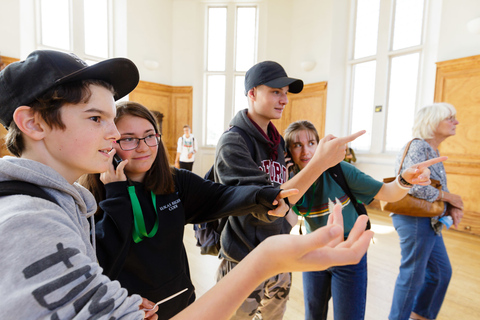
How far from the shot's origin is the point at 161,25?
7.98 meters

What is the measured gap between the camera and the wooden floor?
218cm

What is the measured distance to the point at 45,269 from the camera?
39cm

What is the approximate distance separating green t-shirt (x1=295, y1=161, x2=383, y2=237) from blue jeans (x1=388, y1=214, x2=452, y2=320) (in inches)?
22.4

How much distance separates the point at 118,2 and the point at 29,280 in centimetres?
902

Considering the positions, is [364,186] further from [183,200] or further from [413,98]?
[413,98]

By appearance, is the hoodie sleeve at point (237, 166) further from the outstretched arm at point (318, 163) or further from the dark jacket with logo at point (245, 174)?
the outstretched arm at point (318, 163)

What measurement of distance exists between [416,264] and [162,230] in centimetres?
171

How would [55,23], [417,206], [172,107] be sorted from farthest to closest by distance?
1. [172,107]
2. [55,23]
3. [417,206]

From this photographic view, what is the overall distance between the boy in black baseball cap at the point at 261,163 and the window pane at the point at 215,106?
7.04 meters

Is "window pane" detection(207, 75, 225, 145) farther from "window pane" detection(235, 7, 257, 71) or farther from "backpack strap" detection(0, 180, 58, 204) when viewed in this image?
"backpack strap" detection(0, 180, 58, 204)

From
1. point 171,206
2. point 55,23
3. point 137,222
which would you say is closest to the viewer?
point 137,222

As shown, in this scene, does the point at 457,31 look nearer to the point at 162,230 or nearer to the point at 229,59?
the point at 229,59

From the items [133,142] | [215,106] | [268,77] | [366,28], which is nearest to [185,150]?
[215,106]

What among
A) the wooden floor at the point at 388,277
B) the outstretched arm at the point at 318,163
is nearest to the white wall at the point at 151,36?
the wooden floor at the point at 388,277
